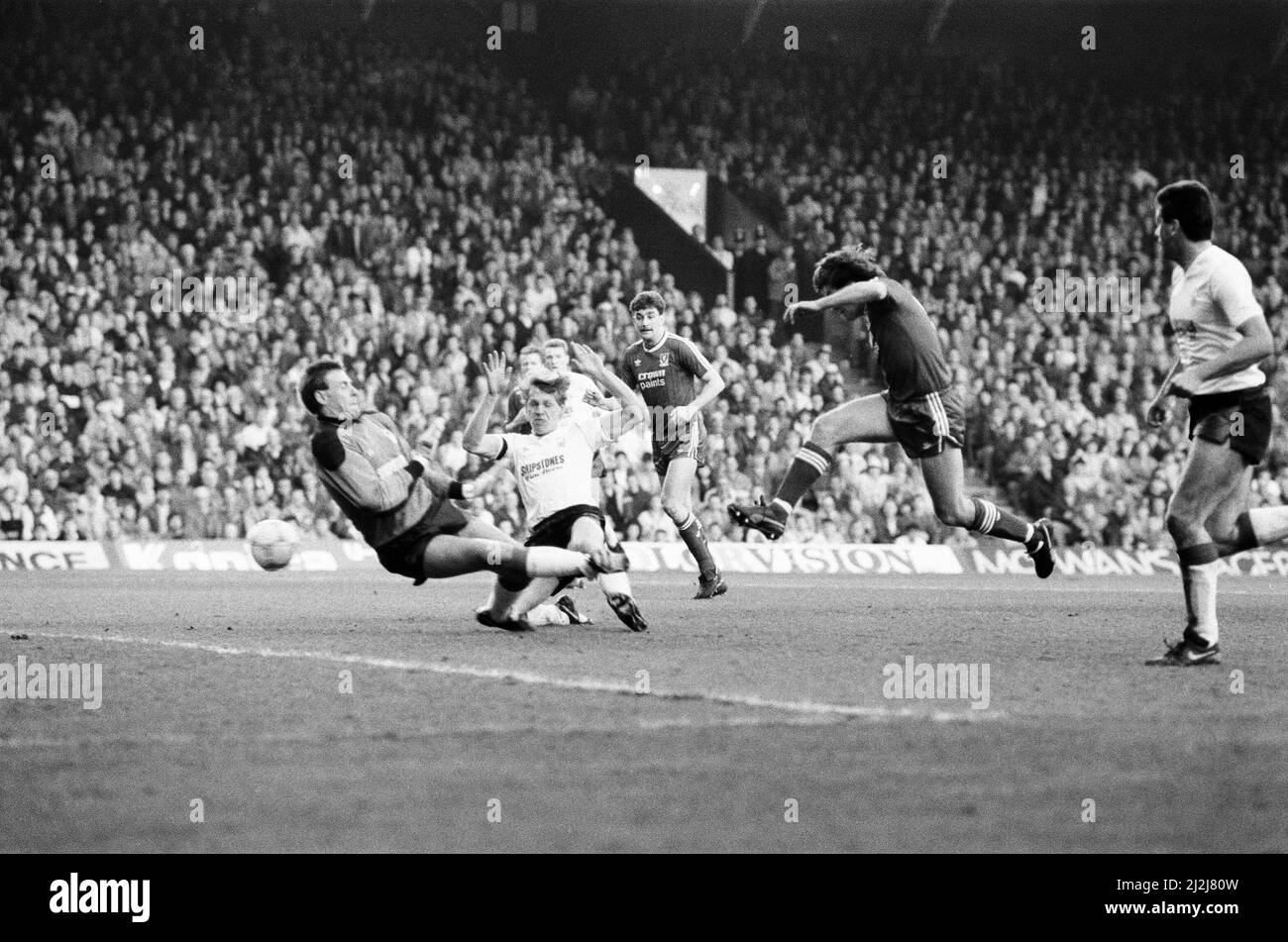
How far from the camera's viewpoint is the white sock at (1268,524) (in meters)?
8.37

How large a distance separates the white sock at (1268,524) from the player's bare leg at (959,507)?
1.45 metres

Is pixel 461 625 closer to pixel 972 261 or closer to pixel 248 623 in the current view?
pixel 248 623

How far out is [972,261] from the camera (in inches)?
1015

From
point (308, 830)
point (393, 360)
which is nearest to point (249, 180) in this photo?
point (393, 360)

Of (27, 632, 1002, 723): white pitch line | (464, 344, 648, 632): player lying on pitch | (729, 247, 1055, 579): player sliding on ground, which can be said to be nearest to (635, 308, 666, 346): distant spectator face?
(464, 344, 648, 632): player lying on pitch

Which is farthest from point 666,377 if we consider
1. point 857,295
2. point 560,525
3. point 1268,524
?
point 1268,524

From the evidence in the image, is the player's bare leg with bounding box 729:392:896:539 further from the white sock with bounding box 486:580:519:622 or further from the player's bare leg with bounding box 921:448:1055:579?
the white sock with bounding box 486:580:519:622

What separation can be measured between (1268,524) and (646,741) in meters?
3.94

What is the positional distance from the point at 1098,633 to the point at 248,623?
562cm

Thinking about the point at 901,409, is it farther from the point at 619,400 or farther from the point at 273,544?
the point at 273,544

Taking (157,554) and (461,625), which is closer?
(461,625)

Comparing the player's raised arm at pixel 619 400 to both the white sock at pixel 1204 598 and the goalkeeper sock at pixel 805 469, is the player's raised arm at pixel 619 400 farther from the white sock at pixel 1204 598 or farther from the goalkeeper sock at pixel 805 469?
the white sock at pixel 1204 598

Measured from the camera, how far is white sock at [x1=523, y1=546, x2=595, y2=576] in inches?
354

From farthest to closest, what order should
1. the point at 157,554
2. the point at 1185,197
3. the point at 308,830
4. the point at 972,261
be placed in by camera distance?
the point at 972,261
the point at 157,554
the point at 1185,197
the point at 308,830
